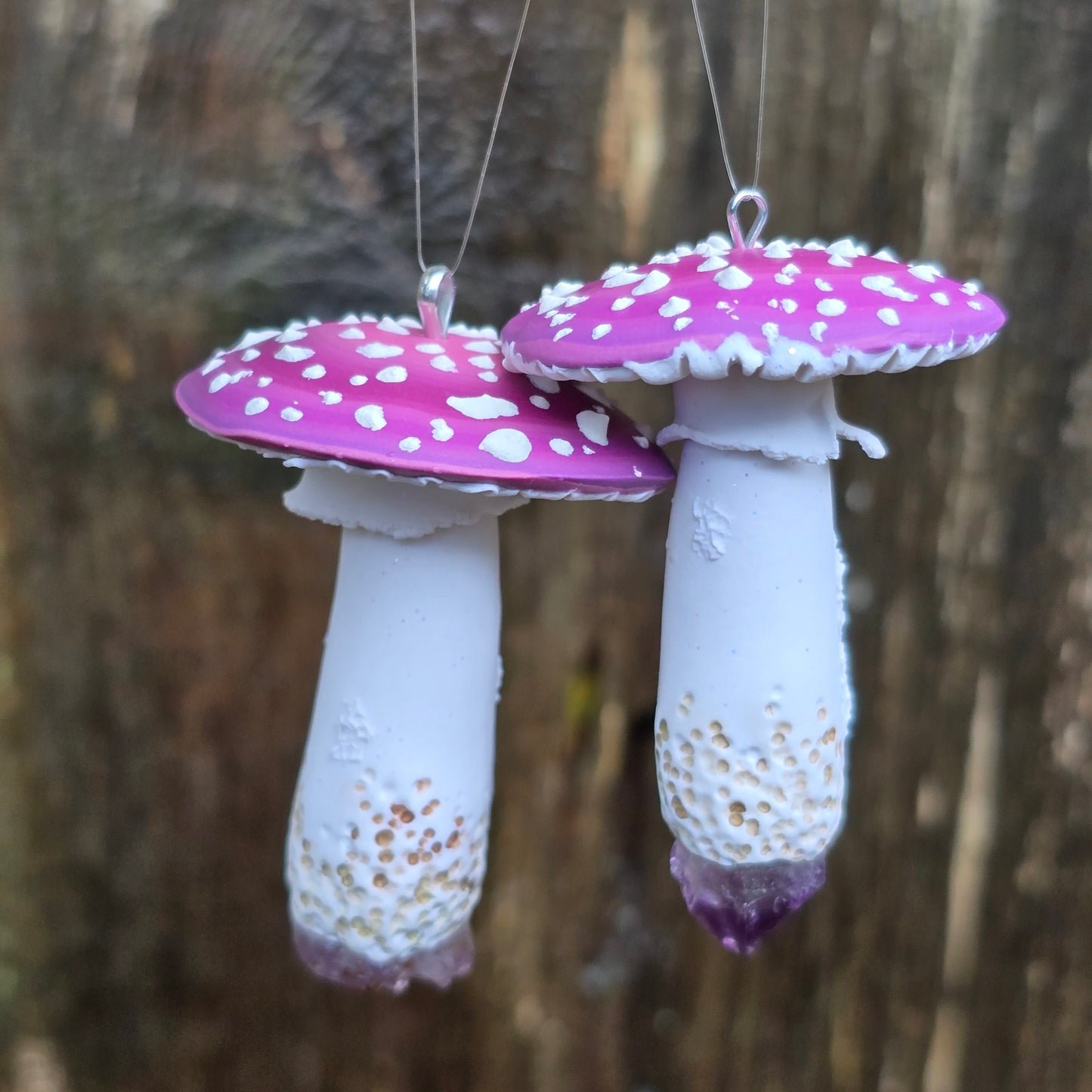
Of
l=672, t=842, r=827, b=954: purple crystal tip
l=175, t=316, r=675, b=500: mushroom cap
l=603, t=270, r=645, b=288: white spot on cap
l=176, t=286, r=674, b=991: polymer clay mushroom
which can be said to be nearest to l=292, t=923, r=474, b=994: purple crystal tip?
l=176, t=286, r=674, b=991: polymer clay mushroom

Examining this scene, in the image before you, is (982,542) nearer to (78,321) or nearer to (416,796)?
(416,796)

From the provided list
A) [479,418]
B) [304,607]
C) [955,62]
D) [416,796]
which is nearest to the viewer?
[479,418]

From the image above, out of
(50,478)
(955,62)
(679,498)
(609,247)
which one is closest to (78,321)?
(50,478)

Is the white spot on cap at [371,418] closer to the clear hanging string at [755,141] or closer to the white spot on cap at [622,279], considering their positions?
the white spot on cap at [622,279]

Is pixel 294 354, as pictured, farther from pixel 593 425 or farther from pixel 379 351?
pixel 593 425

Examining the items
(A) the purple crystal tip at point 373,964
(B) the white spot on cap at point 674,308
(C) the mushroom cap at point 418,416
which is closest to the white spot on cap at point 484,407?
(C) the mushroom cap at point 418,416

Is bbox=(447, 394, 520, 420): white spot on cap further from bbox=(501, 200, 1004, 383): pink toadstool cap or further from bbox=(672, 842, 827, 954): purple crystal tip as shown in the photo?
bbox=(672, 842, 827, 954): purple crystal tip
